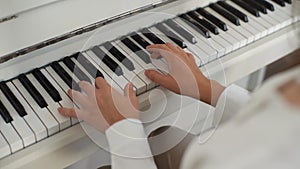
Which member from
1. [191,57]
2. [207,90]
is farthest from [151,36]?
[207,90]

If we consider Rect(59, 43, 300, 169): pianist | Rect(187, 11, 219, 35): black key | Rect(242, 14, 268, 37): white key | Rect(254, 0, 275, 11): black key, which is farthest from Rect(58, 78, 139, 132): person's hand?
Rect(254, 0, 275, 11): black key

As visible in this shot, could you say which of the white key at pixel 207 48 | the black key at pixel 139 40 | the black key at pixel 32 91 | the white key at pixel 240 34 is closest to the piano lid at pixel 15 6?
the black key at pixel 32 91

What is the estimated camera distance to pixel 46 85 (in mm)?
1067

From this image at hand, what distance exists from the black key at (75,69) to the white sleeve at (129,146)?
0.59 feet

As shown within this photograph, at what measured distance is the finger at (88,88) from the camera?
1.03m

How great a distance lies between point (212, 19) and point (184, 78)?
0.28 meters

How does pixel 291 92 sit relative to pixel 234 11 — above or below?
above

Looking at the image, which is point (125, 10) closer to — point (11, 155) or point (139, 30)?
point (139, 30)

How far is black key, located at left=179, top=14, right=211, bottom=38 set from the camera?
1.25 metres

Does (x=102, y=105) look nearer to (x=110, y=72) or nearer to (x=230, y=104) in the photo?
(x=110, y=72)

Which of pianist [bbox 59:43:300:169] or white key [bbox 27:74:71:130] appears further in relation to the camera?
white key [bbox 27:74:71:130]

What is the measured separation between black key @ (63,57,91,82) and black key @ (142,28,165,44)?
0.66 ft

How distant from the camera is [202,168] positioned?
51 cm

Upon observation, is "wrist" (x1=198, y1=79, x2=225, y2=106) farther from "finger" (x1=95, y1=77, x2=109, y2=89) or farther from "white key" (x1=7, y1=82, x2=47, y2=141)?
"white key" (x1=7, y1=82, x2=47, y2=141)
